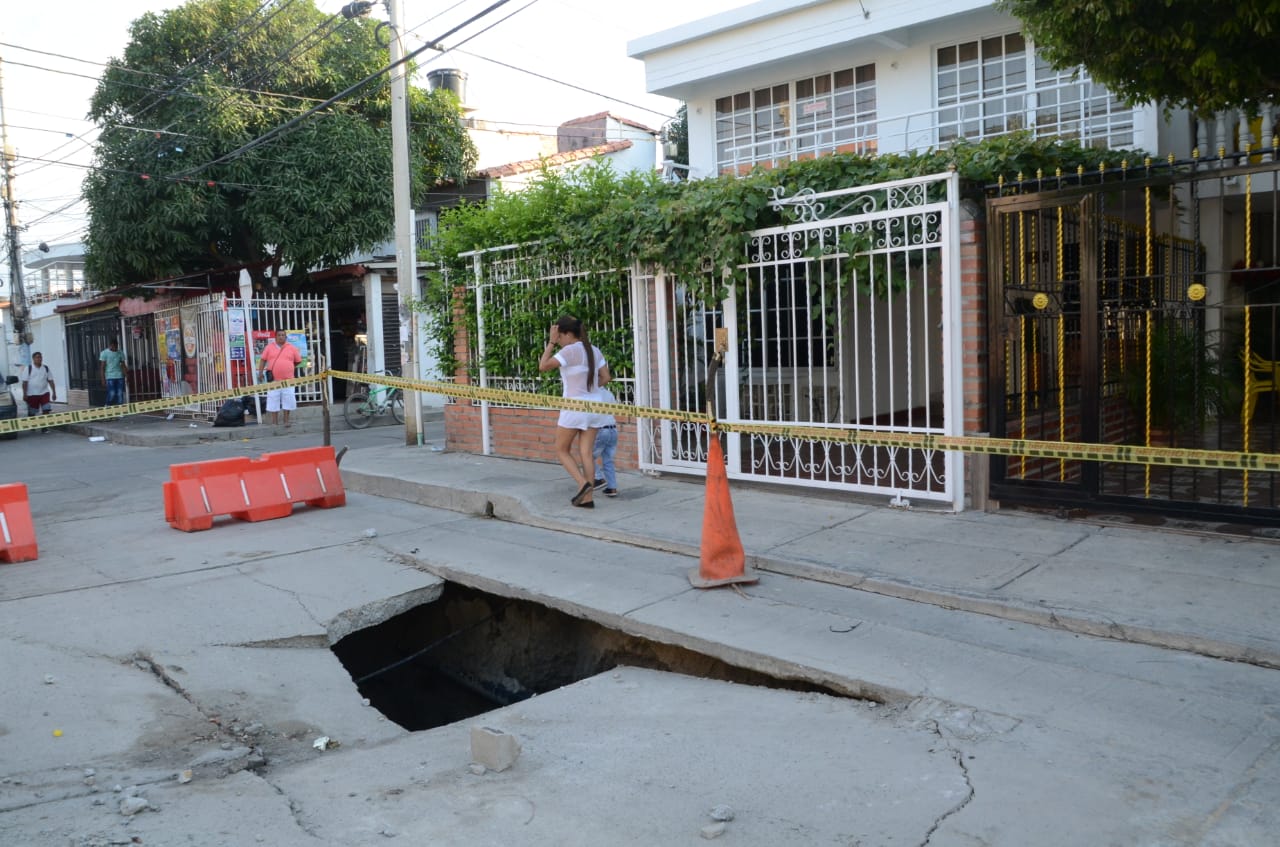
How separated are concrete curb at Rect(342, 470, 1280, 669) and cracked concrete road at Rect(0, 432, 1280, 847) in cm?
10

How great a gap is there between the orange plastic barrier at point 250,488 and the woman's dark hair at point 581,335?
2932 mm

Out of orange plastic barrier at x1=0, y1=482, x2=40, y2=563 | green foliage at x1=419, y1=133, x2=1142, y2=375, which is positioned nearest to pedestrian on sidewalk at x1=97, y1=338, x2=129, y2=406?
green foliage at x1=419, y1=133, x2=1142, y2=375

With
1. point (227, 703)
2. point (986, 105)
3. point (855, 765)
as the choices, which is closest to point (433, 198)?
point (986, 105)

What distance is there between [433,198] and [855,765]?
77.0ft

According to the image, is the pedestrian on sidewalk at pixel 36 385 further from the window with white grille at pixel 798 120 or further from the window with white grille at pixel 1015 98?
the window with white grille at pixel 1015 98

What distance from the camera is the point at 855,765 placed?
150 inches

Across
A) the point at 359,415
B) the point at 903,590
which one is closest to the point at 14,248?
the point at 359,415

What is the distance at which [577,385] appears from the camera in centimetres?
856

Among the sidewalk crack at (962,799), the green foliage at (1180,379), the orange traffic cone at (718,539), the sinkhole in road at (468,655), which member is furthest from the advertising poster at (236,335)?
the sidewalk crack at (962,799)

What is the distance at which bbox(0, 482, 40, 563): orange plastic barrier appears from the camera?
777cm

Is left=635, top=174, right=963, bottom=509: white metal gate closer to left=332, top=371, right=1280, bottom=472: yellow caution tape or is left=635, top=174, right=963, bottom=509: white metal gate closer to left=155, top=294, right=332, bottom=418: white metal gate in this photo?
left=332, top=371, right=1280, bottom=472: yellow caution tape

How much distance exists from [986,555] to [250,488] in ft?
21.3

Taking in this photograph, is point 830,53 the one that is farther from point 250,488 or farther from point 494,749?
point 494,749

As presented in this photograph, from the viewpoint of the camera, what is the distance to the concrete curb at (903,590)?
472cm
